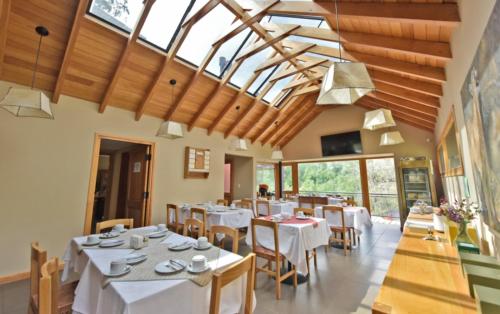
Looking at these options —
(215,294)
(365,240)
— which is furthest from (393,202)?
Result: (215,294)

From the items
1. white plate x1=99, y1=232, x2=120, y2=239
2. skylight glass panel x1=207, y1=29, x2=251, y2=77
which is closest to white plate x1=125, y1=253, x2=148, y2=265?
white plate x1=99, y1=232, x2=120, y2=239

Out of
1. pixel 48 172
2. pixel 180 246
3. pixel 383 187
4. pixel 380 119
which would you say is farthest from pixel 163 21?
pixel 383 187

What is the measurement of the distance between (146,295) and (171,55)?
12.2 feet

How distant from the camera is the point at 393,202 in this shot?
6.52 meters

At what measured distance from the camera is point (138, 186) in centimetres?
480

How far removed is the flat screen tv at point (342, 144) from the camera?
7195mm

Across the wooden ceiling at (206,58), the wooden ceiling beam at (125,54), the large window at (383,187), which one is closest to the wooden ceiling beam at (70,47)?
the wooden ceiling at (206,58)

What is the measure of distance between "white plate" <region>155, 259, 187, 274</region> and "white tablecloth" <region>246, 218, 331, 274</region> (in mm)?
1630

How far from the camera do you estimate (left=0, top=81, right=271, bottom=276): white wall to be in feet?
10.0

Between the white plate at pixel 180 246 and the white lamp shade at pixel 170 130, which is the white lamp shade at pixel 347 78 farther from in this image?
the white lamp shade at pixel 170 130

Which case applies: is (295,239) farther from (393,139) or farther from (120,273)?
(393,139)

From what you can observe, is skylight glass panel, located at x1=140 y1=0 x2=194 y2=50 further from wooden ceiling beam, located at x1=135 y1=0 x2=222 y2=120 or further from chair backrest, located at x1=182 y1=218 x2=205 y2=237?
chair backrest, located at x1=182 y1=218 x2=205 y2=237

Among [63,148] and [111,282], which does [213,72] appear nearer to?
[63,148]

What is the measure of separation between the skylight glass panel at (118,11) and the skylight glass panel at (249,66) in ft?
7.67
